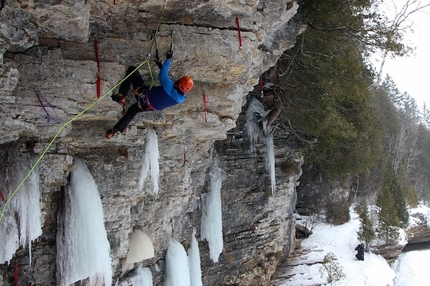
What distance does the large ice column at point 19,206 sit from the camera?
470cm

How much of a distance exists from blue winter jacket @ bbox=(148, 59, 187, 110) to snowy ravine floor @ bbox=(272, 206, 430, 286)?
30.8ft

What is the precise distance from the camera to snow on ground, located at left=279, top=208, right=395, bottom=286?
11.9 m

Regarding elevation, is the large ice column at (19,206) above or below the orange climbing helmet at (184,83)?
below

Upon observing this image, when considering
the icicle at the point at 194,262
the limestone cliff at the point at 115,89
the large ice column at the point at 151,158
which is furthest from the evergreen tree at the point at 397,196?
the large ice column at the point at 151,158

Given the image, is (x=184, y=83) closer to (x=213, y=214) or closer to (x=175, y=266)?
(x=175, y=266)

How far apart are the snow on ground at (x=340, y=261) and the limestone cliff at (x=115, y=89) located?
5453 mm

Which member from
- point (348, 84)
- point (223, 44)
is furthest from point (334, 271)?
point (223, 44)

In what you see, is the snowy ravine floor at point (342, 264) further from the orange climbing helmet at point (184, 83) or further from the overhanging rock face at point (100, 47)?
the orange climbing helmet at point (184, 83)

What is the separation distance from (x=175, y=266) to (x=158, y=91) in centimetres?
506

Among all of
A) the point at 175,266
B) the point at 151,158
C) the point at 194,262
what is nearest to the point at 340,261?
the point at 194,262

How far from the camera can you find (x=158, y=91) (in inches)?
174

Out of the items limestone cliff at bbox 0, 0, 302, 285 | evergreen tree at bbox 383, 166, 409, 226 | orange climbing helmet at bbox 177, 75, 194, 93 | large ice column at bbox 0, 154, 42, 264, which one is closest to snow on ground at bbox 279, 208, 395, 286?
evergreen tree at bbox 383, 166, 409, 226

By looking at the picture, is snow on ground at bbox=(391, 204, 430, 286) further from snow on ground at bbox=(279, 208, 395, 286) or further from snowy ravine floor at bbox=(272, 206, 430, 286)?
snow on ground at bbox=(279, 208, 395, 286)

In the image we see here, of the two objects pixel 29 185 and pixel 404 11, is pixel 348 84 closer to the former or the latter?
pixel 404 11
